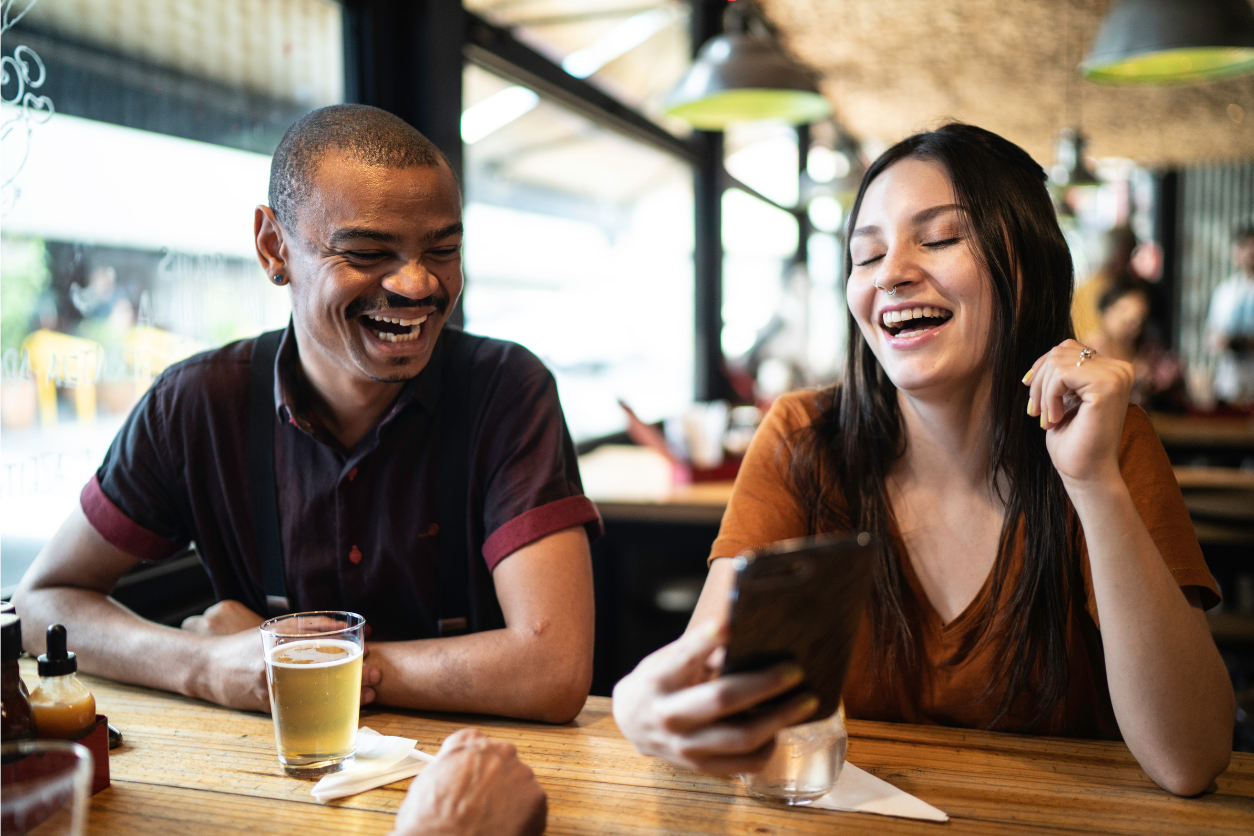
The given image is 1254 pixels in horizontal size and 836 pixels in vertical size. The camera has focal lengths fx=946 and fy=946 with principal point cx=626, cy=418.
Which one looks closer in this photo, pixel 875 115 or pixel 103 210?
pixel 103 210

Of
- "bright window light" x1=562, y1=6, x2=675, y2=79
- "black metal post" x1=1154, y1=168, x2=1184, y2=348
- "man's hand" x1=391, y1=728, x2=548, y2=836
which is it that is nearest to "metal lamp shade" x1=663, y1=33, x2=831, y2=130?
"bright window light" x1=562, y1=6, x2=675, y2=79

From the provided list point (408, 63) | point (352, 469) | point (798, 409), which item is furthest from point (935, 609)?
point (408, 63)

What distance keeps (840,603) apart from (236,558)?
3.54ft

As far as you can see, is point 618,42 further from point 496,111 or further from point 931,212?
point 931,212

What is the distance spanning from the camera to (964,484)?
137 cm

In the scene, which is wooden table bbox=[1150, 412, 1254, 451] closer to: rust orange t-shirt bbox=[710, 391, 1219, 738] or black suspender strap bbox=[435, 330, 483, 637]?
rust orange t-shirt bbox=[710, 391, 1219, 738]

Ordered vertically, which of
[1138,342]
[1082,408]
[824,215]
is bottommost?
[1082,408]

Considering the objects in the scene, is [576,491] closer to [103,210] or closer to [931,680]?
[931,680]

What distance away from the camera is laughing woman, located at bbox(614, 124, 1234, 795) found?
1.05 meters

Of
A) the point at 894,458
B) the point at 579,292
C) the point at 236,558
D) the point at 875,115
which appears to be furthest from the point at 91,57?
the point at 875,115

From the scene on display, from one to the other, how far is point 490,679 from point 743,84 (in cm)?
202

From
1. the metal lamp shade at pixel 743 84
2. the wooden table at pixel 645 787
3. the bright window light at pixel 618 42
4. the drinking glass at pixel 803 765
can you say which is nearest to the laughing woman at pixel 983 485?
the wooden table at pixel 645 787

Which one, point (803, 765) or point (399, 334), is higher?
point (399, 334)

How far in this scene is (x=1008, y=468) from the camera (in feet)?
4.34
